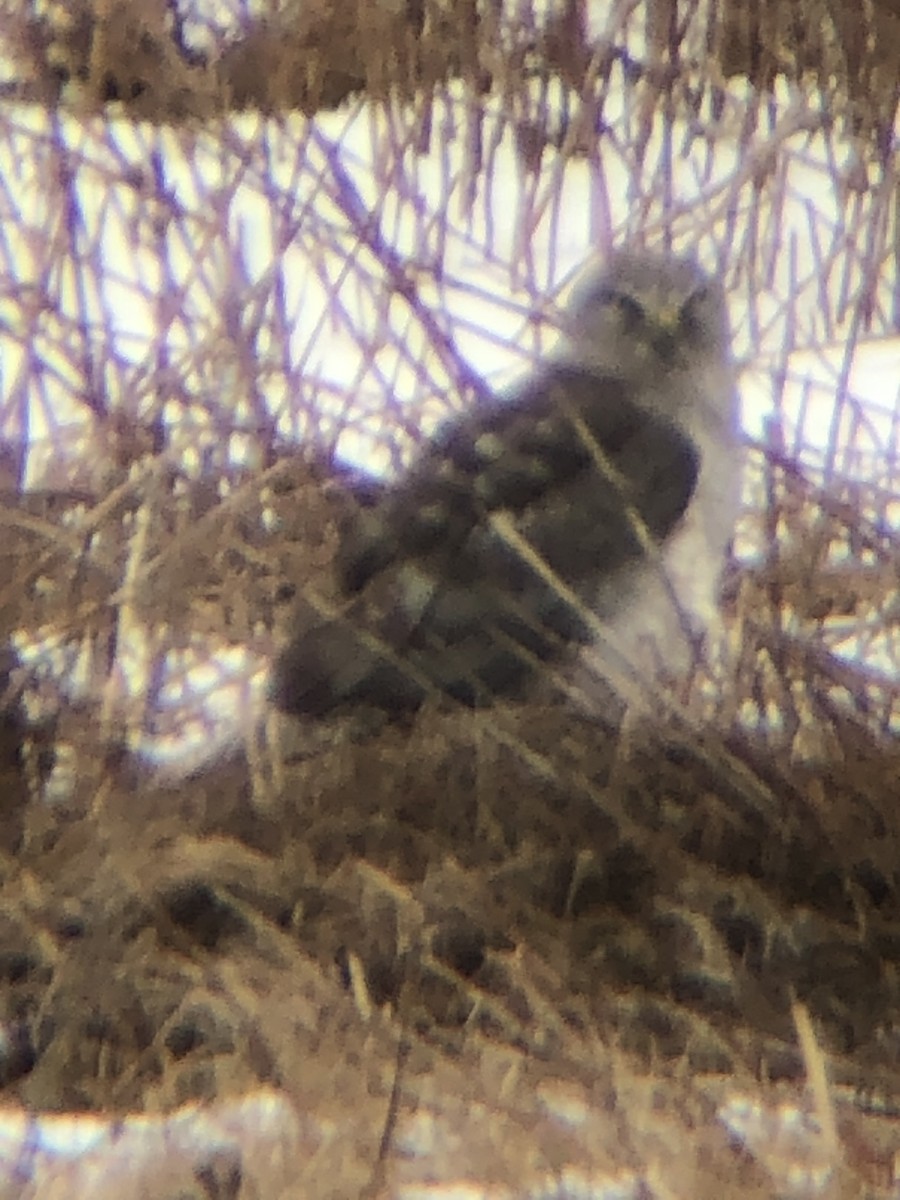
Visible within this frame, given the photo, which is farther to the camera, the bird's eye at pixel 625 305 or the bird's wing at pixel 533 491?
the bird's eye at pixel 625 305

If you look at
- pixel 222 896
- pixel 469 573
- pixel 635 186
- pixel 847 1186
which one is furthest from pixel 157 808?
pixel 635 186

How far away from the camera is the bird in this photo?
0.92 metres

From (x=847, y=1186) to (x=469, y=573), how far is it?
43 cm

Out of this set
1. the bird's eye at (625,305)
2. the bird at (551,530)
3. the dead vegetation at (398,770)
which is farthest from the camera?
the bird's eye at (625,305)

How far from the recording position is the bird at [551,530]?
92cm

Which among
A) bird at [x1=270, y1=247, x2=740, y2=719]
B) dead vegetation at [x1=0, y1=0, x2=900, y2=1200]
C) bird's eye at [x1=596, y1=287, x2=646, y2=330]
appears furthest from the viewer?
bird's eye at [x1=596, y1=287, x2=646, y2=330]

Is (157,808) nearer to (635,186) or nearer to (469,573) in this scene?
(469,573)

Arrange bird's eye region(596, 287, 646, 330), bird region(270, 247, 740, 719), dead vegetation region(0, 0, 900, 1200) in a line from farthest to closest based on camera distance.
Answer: bird's eye region(596, 287, 646, 330) → bird region(270, 247, 740, 719) → dead vegetation region(0, 0, 900, 1200)

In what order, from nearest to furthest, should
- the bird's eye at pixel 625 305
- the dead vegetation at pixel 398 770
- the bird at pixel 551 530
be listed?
the dead vegetation at pixel 398 770, the bird at pixel 551 530, the bird's eye at pixel 625 305

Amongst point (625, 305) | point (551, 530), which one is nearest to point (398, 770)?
point (551, 530)

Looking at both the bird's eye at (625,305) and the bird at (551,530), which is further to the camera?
the bird's eye at (625,305)

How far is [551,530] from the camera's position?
3.22ft

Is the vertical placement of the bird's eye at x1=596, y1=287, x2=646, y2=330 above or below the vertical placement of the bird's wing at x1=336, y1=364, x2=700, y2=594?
above

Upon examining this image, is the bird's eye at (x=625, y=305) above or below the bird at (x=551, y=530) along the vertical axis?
above
